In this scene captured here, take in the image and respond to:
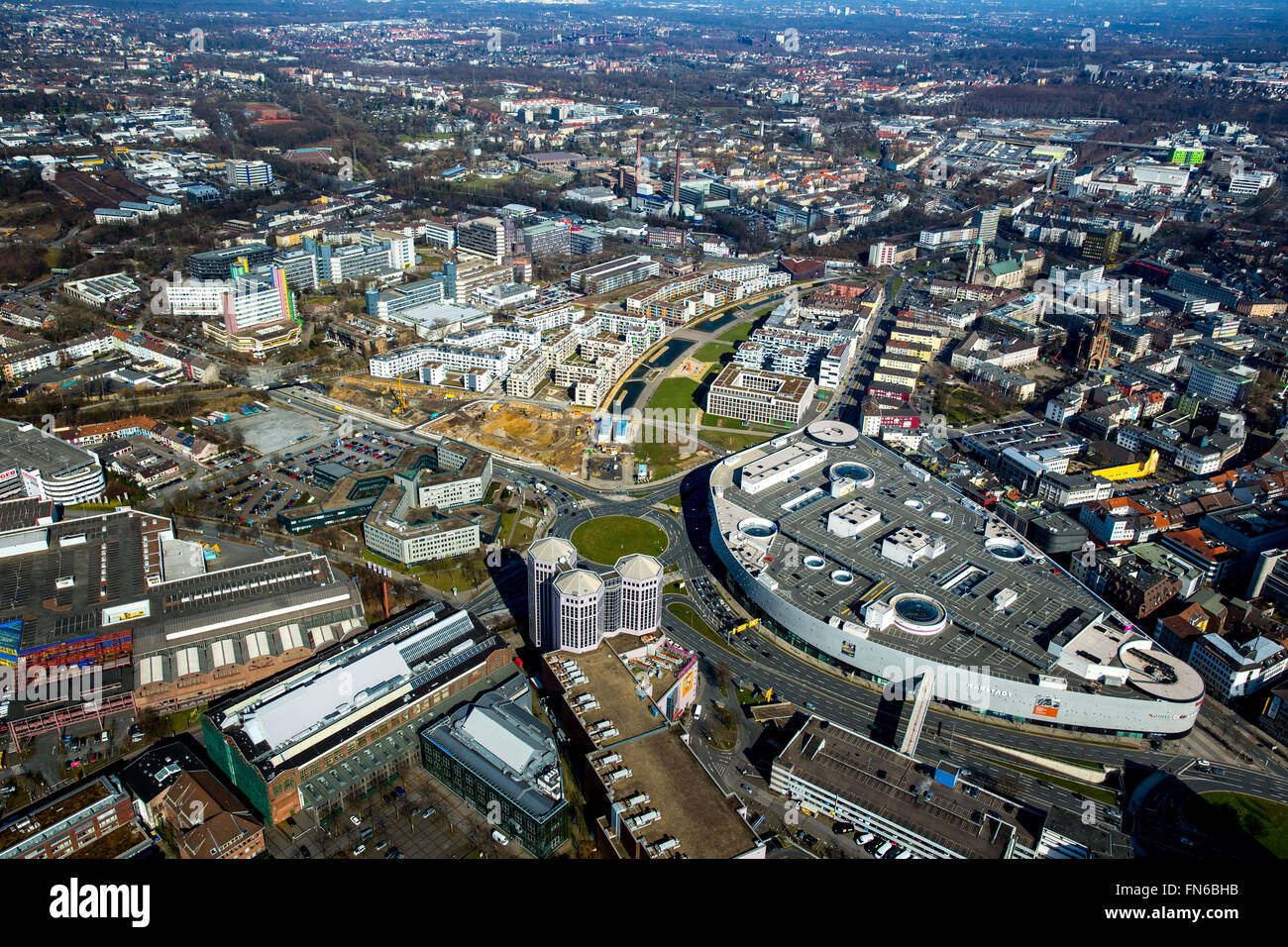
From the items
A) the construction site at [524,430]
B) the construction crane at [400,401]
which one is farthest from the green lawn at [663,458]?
the construction crane at [400,401]

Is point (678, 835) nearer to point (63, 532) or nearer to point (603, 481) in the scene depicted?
point (603, 481)

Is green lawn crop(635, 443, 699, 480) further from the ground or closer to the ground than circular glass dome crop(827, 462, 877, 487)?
closer to the ground

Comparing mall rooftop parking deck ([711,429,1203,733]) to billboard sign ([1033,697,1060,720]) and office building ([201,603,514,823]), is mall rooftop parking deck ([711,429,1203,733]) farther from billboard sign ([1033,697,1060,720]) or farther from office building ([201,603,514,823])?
office building ([201,603,514,823])

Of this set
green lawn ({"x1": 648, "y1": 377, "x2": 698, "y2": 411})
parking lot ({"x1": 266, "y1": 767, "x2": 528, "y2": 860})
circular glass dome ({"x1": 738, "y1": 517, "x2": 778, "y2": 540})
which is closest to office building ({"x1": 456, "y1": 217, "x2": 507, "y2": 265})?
green lawn ({"x1": 648, "y1": 377, "x2": 698, "y2": 411})

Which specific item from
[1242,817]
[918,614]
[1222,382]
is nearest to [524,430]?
[918,614]
